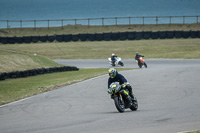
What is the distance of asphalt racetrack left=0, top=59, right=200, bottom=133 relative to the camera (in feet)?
26.0

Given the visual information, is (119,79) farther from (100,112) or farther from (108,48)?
(108,48)

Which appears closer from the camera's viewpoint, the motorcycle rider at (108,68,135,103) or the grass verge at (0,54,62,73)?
the motorcycle rider at (108,68,135,103)

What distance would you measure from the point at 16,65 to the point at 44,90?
9.93m

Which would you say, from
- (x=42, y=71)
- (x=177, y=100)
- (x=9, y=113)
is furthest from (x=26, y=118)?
(x=42, y=71)

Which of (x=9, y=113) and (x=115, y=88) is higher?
(x=115, y=88)

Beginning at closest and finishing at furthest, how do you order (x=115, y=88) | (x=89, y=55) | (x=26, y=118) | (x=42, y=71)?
(x=26, y=118)
(x=115, y=88)
(x=42, y=71)
(x=89, y=55)

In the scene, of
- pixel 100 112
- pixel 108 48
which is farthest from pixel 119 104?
pixel 108 48

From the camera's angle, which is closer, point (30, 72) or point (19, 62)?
point (30, 72)

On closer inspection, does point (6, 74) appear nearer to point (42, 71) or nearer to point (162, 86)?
point (42, 71)

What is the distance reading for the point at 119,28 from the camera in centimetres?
5897

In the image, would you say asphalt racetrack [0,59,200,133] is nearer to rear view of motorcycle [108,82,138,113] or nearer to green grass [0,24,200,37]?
rear view of motorcycle [108,82,138,113]

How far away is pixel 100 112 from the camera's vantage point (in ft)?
33.3

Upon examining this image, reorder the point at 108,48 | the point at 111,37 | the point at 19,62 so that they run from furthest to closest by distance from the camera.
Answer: the point at 111,37
the point at 108,48
the point at 19,62

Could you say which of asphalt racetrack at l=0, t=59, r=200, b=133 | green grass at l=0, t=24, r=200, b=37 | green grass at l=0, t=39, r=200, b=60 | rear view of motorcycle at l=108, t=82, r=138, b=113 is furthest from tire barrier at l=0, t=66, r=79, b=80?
green grass at l=0, t=24, r=200, b=37
